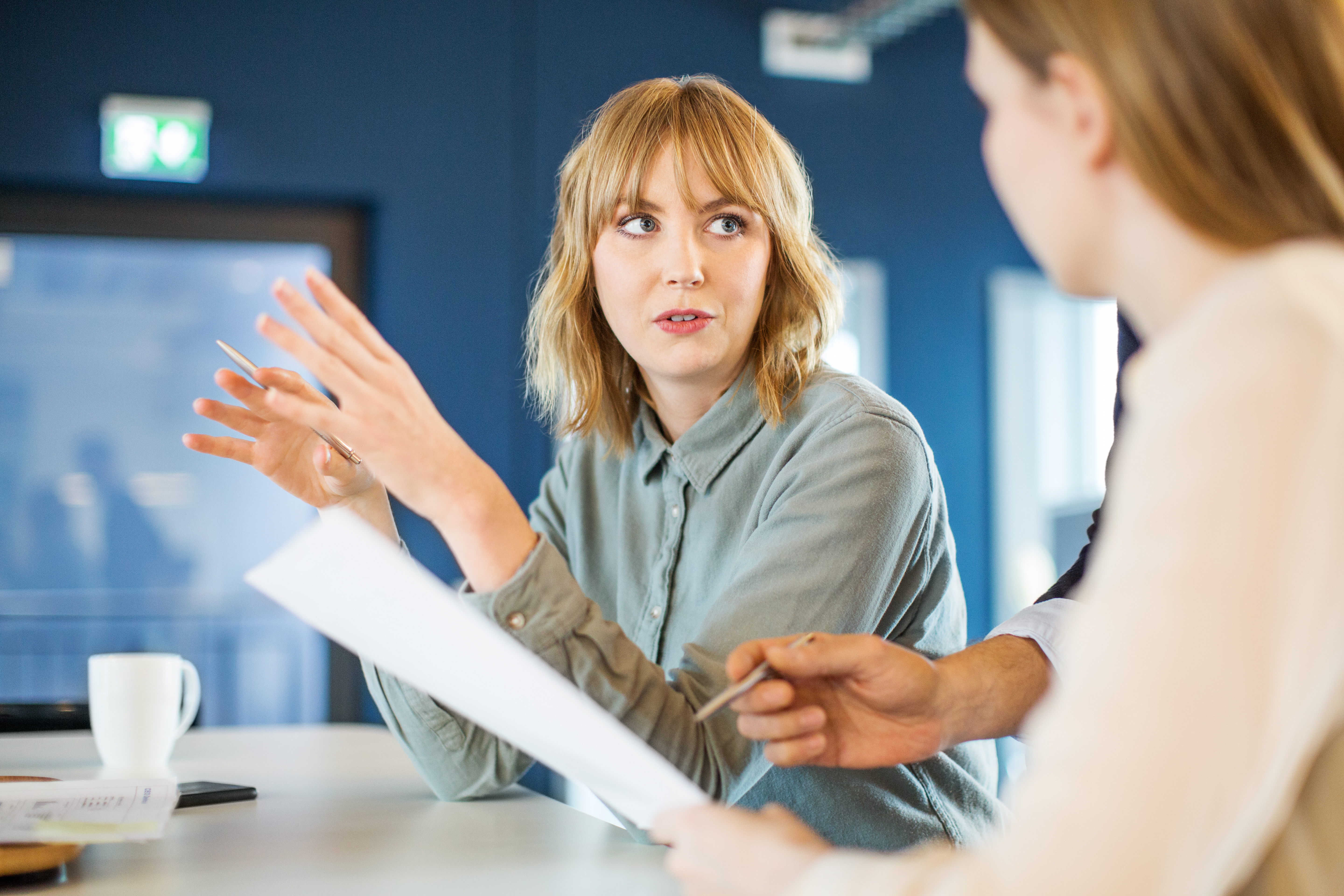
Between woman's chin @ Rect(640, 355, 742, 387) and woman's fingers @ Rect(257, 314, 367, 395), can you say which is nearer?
woman's fingers @ Rect(257, 314, 367, 395)

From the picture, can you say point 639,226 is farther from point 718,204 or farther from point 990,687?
point 990,687

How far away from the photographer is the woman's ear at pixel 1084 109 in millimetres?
602

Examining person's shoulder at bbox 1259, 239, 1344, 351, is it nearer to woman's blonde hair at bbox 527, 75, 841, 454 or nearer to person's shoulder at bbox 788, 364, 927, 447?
person's shoulder at bbox 788, 364, 927, 447

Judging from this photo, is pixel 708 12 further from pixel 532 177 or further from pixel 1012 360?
pixel 1012 360

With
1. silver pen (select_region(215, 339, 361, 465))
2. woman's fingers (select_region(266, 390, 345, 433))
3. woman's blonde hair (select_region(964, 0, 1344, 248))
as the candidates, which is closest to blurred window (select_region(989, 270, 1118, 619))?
silver pen (select_region(215, 339, 361, 465))

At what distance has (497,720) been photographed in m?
0.72

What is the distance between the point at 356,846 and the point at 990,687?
532 mm

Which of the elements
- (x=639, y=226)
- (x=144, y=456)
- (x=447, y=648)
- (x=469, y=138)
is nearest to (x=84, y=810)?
(x=447, y=648)

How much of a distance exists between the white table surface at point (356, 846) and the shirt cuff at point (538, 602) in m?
0.17

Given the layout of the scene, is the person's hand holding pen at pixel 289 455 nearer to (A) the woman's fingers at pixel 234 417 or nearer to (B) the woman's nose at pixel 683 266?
(A) the woman's fingers at pixel 234 417

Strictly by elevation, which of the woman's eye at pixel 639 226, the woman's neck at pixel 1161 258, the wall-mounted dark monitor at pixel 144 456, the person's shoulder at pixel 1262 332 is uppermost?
the woman's eye at pixel 639 226

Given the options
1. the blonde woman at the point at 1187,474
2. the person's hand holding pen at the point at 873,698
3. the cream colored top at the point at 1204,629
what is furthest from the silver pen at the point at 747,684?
the cream colored top at the point at 1204,629

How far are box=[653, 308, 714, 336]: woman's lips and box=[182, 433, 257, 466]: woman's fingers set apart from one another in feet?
1.57

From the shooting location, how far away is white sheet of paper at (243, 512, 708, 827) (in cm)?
66
